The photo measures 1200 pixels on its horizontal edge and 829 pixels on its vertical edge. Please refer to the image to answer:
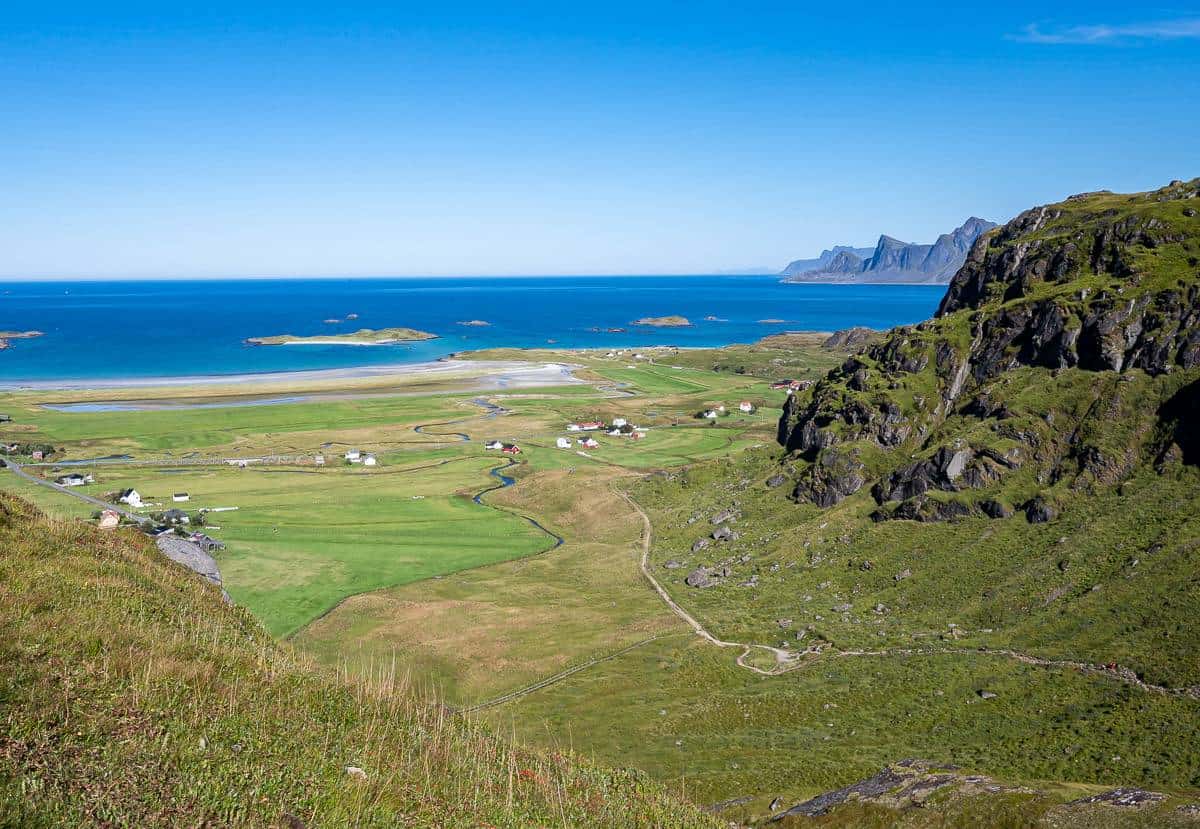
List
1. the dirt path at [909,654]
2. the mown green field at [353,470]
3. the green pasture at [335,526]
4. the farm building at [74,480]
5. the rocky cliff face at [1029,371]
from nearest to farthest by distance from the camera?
the dirt path at [909,654]
the rocky cliff face at [1029,371]
the green pasture at [335,526]
the mown green field at [353,470]
the farm building at [74,480]

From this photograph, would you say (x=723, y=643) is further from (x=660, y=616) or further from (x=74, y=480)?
(x=74, y=480)

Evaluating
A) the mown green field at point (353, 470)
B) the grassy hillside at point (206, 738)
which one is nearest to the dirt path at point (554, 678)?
the mown green field at point (353, 470)

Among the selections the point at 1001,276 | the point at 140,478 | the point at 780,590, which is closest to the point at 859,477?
the point at 780,590

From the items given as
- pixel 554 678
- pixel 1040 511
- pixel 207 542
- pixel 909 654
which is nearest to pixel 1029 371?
pixel 1040 511

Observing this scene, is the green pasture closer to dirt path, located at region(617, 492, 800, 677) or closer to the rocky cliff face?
dirt path, located at region(617, 492, 800, 677)

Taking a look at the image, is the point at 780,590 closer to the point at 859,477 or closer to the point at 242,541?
the point at 859,477

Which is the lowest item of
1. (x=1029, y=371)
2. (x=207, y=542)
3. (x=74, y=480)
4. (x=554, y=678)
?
(x=554, y=678)

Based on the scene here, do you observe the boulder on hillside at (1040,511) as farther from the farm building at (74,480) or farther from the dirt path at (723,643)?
the farm building at (74,480)
